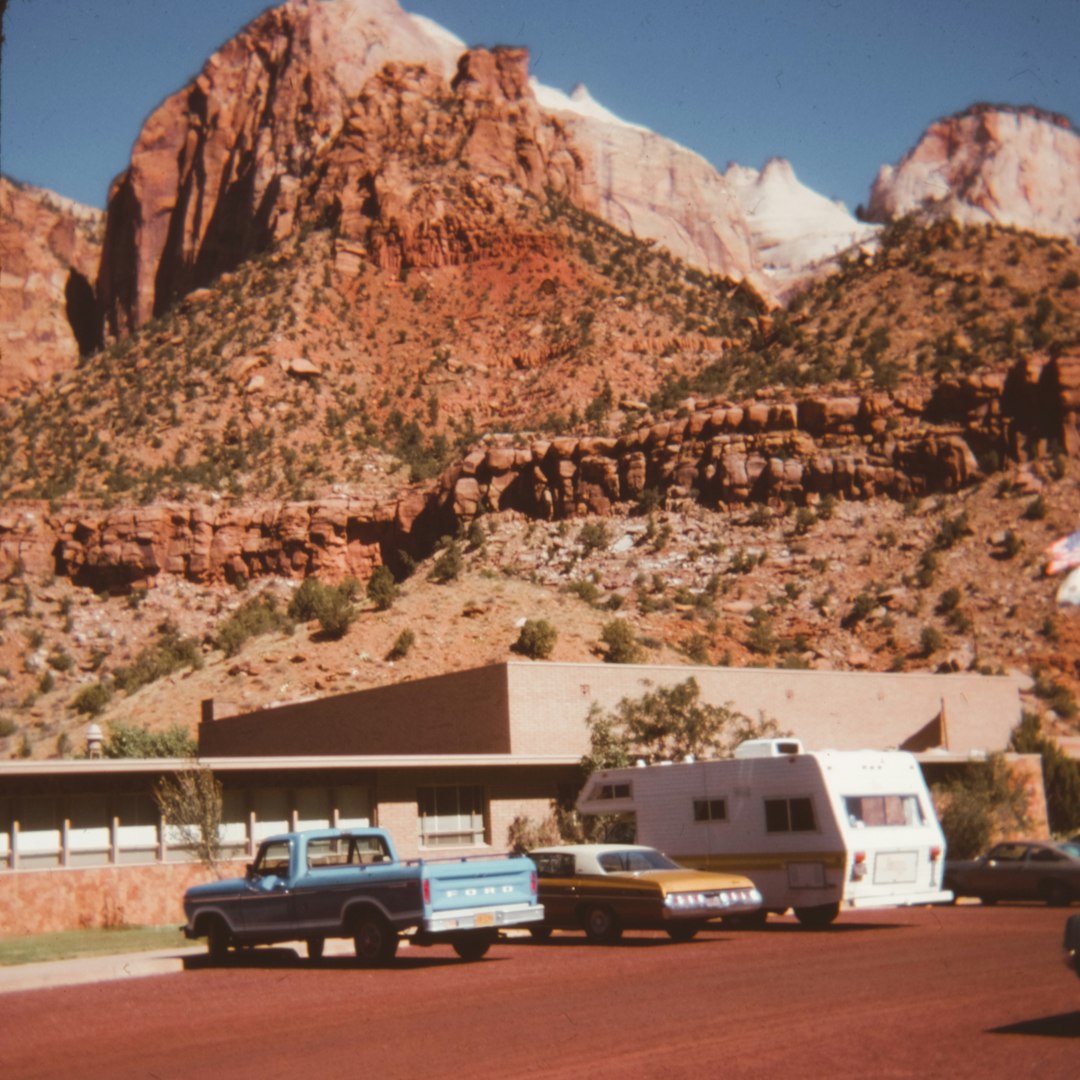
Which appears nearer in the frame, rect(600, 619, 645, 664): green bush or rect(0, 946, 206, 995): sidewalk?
rect(0, 946, 206, 995): sidewalk

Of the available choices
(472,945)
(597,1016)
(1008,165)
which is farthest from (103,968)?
(1008,165)

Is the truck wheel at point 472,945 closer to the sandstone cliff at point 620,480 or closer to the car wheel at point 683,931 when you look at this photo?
the car wheel at point 683,931

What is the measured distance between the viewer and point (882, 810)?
71.9ft

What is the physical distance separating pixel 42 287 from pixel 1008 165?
109 metres

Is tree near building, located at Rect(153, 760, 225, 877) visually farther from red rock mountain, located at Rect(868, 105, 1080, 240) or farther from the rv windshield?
red rock mountain, located at Rect(868, 105, 1080, 240)

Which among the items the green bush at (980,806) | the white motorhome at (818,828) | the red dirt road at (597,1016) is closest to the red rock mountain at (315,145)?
the green bush at (980,806)

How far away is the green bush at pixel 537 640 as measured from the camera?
46.6m

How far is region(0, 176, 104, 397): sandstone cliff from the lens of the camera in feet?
341

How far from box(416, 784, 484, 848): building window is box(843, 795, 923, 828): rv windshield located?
11.8 m

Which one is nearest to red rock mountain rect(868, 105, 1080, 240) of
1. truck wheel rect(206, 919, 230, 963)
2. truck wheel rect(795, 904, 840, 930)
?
truck wheel rect(795, 904, 840, 930)

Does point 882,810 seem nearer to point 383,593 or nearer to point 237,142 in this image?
point 383,593

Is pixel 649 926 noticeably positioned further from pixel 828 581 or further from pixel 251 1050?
pixel 828 581

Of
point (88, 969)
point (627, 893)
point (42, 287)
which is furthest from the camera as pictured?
point (42, 287)

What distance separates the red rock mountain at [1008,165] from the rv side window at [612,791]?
14023 cm
